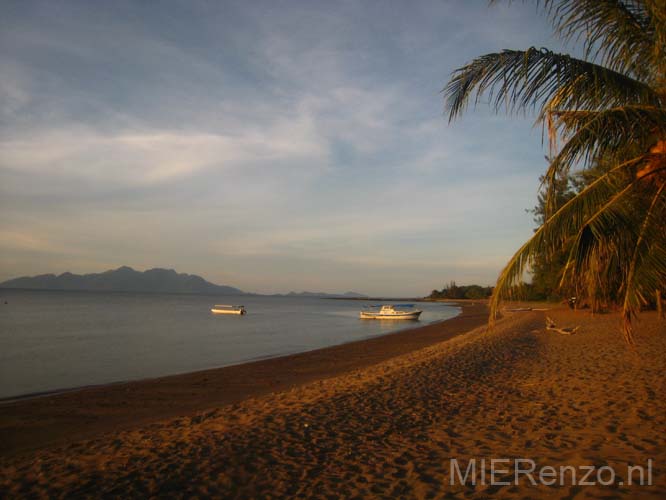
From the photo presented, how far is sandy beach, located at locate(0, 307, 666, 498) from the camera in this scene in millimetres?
4738

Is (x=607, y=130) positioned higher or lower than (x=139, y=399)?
higher

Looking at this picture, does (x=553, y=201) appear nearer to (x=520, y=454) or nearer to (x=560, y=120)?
(x=560, y=120)

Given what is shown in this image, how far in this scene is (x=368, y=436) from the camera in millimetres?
6242

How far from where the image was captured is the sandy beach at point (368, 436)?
4.74m

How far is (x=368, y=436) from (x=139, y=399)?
7.62 meters

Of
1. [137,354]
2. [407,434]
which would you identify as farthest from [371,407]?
[137,354]

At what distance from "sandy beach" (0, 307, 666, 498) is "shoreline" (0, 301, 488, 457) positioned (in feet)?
0.23

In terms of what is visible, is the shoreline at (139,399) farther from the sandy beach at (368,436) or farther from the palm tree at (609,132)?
the palm tree at (609,132)

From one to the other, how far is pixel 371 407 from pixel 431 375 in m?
3.20

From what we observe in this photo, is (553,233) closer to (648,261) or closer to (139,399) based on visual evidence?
(648,261)

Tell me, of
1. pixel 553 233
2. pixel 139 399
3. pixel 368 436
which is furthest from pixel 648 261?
pixel 139 399

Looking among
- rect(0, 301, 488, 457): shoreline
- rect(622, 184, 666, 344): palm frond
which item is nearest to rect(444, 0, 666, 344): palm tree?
rect(622, 184, 666, 344): palm frond

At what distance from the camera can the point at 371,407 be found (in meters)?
7.75

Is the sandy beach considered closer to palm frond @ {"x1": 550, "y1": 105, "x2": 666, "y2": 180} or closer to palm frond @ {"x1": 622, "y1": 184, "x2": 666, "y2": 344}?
palm frond @ {"x1": 622, "y1": 184, "x2": 666, "y2": 344}
